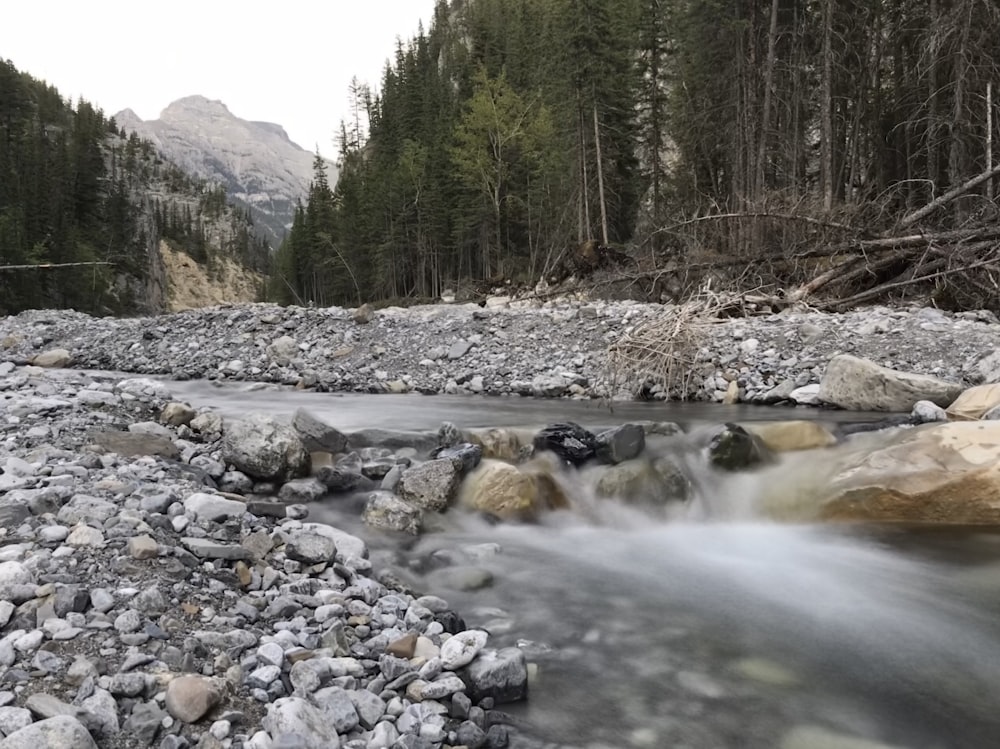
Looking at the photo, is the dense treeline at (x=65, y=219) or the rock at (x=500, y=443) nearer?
the rock at (x=500, y=443)

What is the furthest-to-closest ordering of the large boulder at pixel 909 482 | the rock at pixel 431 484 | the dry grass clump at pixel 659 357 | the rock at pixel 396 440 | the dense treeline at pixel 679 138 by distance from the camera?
1. the dense treeline at pixel 679 138
2. the dry grass clump at pixel 659 357
3. the rock at pixel 396 440
4. the rock at pixel 431 484
5. the large boulder at pixel 909 482

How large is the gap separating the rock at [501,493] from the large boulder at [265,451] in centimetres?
151

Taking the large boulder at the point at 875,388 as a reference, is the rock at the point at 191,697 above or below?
below

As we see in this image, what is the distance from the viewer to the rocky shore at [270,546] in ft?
7.86

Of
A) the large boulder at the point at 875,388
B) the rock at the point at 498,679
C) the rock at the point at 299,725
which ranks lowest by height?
the rock at the point at 498,679

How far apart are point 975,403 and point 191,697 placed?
6.95 metres

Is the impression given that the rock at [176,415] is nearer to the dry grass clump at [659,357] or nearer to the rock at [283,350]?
the rock at [283,350]

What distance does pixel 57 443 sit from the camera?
5285 millimetres

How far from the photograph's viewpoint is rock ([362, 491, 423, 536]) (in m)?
4.87

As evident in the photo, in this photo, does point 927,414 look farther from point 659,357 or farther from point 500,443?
point 500,443

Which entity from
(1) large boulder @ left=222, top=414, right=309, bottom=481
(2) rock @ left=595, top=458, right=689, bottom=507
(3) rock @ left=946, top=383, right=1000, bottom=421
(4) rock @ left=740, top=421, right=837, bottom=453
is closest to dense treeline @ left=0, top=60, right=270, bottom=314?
(1) large boulder @ left=222, top=414, right=309, bottom=481

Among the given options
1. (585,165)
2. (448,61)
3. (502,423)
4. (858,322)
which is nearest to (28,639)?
(502,423)

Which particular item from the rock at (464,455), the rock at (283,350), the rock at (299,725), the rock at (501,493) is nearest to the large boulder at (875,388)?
the rock at (501,493)

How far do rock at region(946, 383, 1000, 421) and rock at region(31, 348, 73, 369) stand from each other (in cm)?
1650
